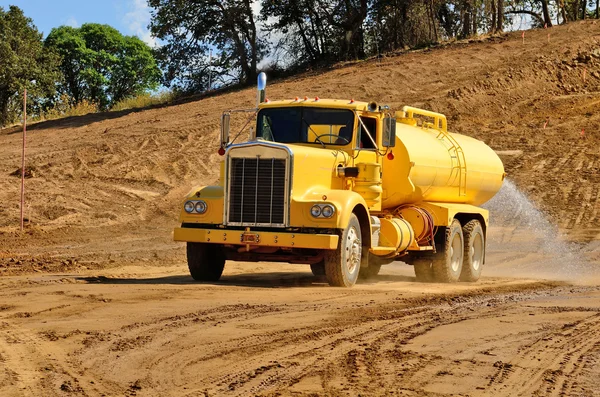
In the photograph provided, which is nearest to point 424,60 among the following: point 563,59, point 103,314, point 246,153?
point 563,59

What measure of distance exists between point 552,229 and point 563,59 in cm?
1498

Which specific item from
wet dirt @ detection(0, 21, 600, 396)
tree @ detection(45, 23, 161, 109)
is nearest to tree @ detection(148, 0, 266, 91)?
wet dirt @ detection(0, 21, 600, 396)

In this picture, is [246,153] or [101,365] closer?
[101,365]

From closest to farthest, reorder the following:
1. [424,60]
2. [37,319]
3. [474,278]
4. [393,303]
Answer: [37,319] < [393,303] < [474,278] < [424,60]

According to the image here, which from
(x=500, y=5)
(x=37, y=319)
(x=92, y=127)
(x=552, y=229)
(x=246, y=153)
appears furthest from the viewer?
(x=500, y=5)

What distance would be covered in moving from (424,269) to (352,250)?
154 inches

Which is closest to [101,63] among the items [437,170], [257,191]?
[437,170]

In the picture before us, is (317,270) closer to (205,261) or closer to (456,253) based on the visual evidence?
(205,261)

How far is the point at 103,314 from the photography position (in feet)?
36.7

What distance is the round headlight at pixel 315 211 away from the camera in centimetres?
1491

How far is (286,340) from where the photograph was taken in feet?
32.2

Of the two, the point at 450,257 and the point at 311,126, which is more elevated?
the point at 311,126

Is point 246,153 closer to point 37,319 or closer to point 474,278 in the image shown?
point 37,319

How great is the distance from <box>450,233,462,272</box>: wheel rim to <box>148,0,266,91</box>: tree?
3180 cm
